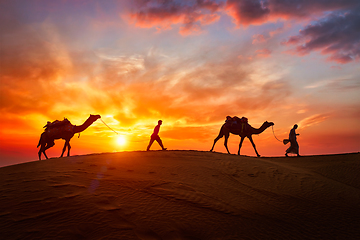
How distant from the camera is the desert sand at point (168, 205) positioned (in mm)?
4594

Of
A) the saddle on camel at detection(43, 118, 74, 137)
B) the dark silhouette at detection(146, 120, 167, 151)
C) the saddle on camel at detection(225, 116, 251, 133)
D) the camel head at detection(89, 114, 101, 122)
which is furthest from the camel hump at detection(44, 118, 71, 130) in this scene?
the saddle on camel at detection(225, 116, 251, 133)

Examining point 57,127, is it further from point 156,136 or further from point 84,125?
point 156,136

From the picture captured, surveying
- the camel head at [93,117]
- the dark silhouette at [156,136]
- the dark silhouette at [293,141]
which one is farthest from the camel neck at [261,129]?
the camel head at [93,117]

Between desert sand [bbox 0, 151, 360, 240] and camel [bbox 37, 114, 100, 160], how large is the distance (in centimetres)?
824

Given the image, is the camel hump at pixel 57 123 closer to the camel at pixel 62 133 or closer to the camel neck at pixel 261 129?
the camel at pixel 62 133

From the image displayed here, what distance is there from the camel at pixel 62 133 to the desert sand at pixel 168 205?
824 centimetres

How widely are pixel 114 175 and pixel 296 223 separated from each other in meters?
5.74

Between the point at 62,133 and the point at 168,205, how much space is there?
13.2 m

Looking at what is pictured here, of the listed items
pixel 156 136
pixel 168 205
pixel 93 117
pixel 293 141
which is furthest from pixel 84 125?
pixel 293 141

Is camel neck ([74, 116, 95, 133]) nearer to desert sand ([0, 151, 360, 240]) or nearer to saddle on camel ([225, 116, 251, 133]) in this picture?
desert sand ([0, 151, 360, 240])

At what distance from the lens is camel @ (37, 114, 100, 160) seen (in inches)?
629

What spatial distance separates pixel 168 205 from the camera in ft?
18.7

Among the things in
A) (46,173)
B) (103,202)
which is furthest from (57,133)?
(103,202)

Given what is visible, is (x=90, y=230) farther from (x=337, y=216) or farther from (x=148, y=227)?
(x=337, y=216)
